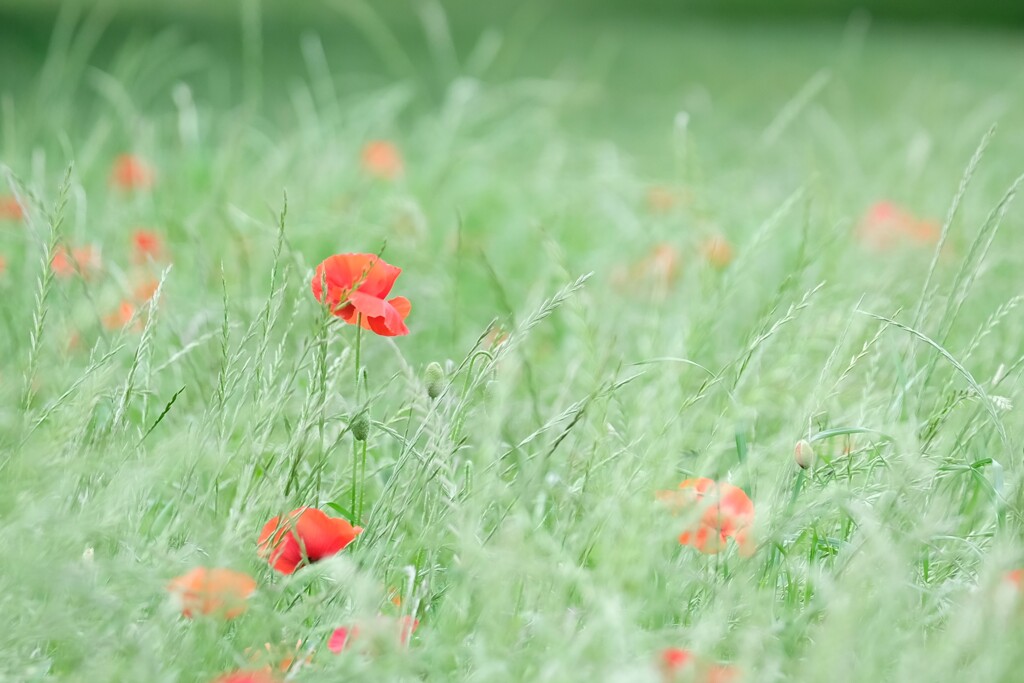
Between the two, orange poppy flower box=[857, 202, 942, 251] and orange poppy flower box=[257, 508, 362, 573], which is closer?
orange poppy flower box=[257, 508, 362, 573]

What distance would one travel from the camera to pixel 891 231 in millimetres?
2021

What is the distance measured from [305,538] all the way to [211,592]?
0.13m

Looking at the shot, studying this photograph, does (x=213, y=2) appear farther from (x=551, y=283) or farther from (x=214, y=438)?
(x=214, y=438)

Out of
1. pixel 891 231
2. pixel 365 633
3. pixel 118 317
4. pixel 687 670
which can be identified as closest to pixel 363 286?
pixel 365 633

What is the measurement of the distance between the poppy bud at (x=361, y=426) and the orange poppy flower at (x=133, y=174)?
4.65 feet

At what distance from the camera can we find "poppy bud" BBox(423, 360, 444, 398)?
96 cm

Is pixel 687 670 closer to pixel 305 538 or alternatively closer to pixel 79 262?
pixel 305 538

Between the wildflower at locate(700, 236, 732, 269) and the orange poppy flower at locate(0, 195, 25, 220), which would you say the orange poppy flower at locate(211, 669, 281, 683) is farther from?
the orange poppy flower at locate(0, 195, 25, 220)

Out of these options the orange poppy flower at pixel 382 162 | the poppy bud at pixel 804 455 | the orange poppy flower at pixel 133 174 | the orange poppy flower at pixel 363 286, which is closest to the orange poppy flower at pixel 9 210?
the orange poppy flower at pixel 133 174

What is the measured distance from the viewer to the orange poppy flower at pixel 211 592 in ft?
2.39

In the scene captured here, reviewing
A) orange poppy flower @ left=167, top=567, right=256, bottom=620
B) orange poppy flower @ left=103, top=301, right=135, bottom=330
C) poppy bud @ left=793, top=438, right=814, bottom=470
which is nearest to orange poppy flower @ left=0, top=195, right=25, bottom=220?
orange poppy flower @ left=103, top=301, right=135, bottom=330

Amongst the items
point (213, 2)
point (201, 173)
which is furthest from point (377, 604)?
point (213, 2)

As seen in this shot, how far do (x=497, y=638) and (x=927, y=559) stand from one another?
1.45 ft

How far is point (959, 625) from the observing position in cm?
64
